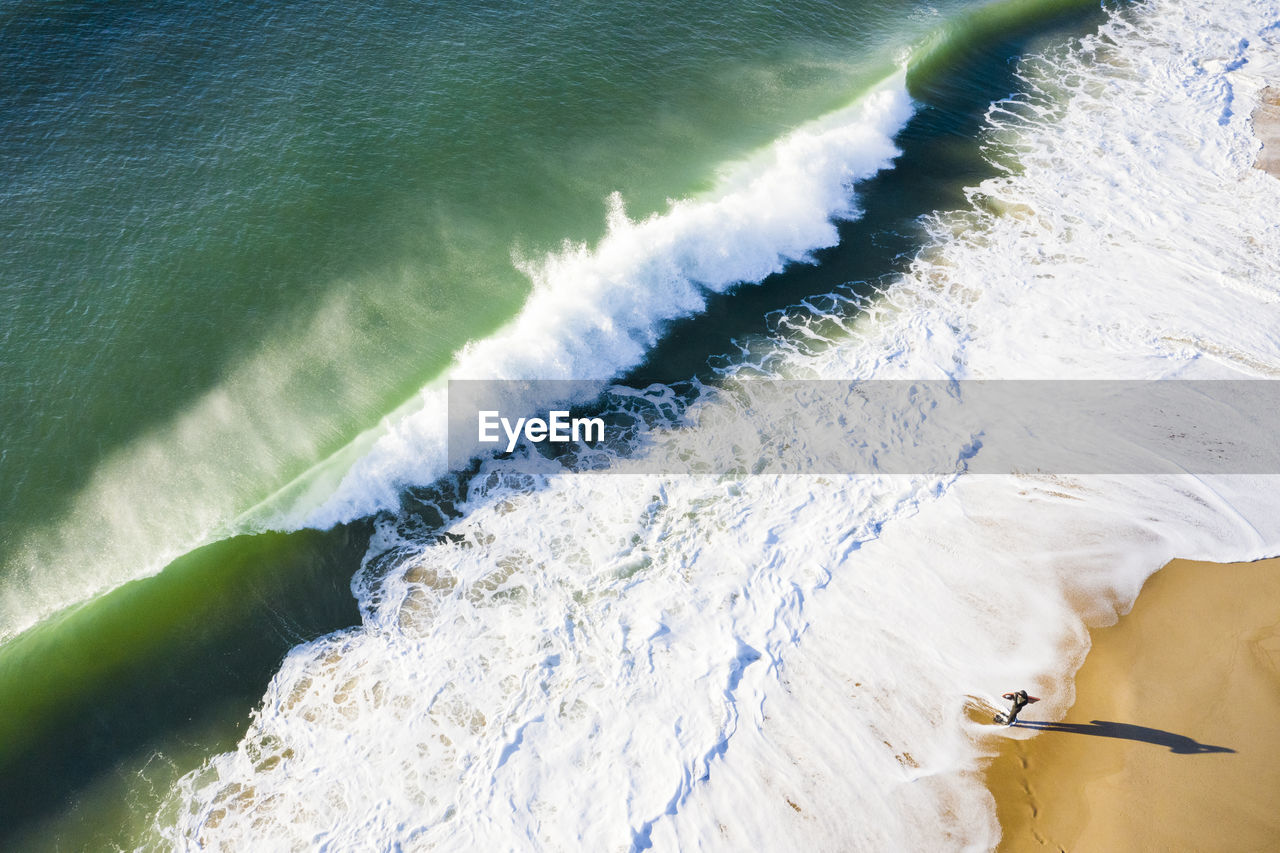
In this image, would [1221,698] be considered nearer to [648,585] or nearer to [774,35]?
[648,585]

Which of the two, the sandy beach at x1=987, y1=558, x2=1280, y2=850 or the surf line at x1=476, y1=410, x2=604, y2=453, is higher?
the surf line at x1=476, y1=410, x2=604, y2=453

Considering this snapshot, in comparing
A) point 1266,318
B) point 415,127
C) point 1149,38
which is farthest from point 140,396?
point 1149,38

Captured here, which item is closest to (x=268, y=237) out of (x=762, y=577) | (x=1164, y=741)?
Answer: (x=762, y=577)

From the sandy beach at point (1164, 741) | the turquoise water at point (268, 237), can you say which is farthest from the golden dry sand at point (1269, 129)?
the sandy beach at point (1164, 741)

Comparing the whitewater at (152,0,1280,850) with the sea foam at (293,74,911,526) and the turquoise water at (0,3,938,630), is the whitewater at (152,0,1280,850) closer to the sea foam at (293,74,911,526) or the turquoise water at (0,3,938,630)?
the sea foam at (293,74,911,526)

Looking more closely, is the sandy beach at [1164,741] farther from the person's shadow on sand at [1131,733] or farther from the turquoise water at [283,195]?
the turquoise water at [283,195]

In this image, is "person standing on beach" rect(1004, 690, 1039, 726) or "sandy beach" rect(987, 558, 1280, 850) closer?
"sandy beach" rect(987, 558, 1280, 850)

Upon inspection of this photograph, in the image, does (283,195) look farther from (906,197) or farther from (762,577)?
(906,197)

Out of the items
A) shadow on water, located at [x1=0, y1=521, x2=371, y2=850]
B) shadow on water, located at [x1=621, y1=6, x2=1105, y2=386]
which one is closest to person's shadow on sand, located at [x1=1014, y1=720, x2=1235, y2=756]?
shadow on water, located at [x1=621, y1=6, x2=1105, y2=386]
